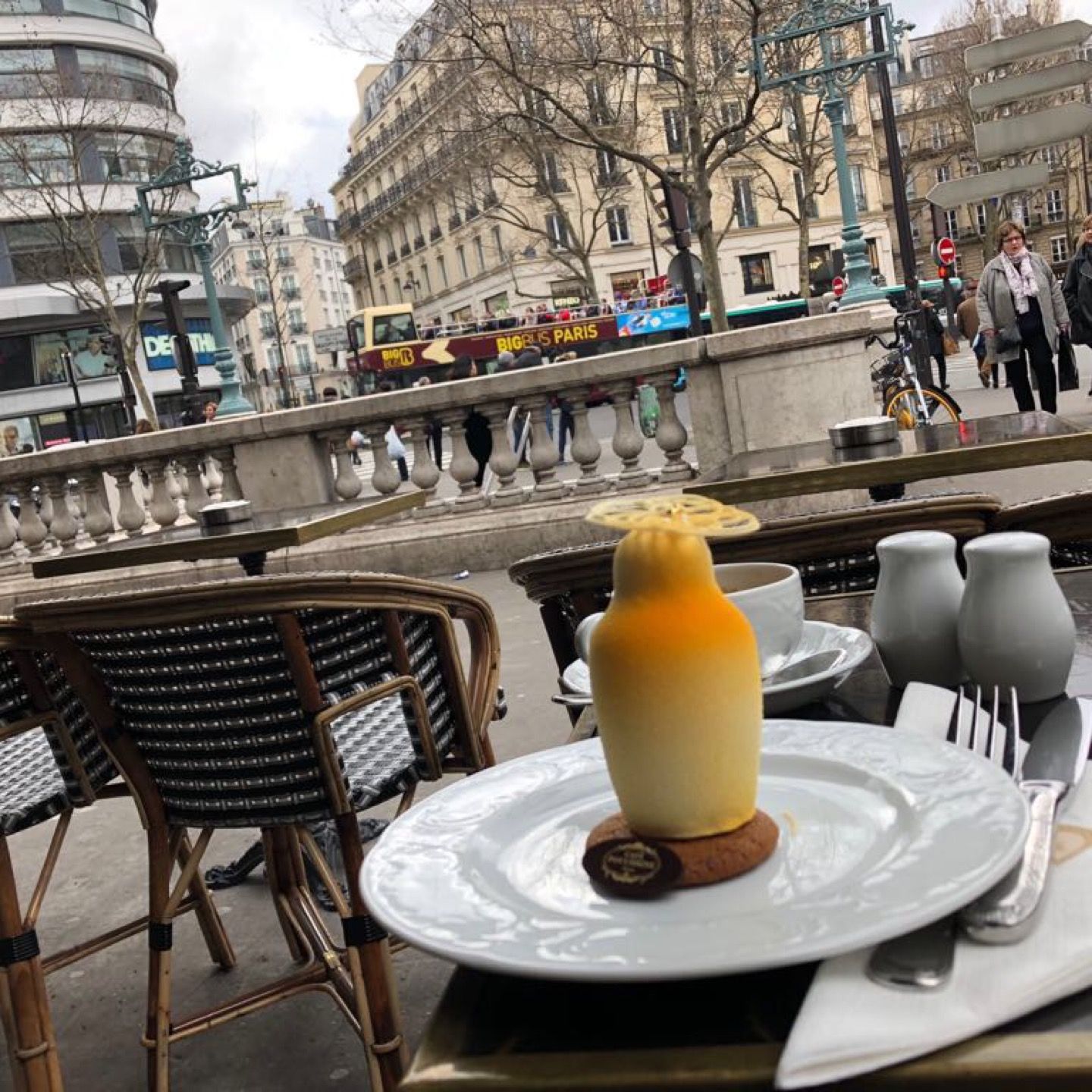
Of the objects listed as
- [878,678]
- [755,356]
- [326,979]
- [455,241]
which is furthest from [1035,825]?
[455,241]

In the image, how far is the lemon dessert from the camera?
0.81m

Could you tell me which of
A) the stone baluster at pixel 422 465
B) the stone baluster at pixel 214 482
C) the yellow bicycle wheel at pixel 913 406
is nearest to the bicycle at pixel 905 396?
the yellow bicycle wheel at pixel 913 406

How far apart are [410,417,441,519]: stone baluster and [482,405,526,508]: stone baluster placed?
1.36ft

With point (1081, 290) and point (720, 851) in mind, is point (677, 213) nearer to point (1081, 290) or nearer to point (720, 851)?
point (1081, 290)

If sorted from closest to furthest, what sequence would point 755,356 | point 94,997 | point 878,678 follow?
point 878,678, point 94,997, point 755,356

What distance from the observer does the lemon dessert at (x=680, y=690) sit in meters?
0.81

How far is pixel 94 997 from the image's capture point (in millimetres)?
3006

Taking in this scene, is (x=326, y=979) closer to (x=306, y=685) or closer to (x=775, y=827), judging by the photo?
(x=306, y=685)

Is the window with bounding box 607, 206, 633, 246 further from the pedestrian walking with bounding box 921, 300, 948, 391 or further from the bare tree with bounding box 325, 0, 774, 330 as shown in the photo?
the pedestrian walking with bounding box 921, 300, 948, 391

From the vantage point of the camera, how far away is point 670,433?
792cm

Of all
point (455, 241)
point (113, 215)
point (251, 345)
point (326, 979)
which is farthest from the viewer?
point (251, 345)

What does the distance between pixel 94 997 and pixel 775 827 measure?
2681 mm

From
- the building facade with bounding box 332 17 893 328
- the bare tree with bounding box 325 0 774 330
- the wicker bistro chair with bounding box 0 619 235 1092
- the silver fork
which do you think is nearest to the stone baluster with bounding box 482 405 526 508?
the bare tree with bounding box 325 0 774 330

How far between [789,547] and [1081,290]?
8953 millimetres
